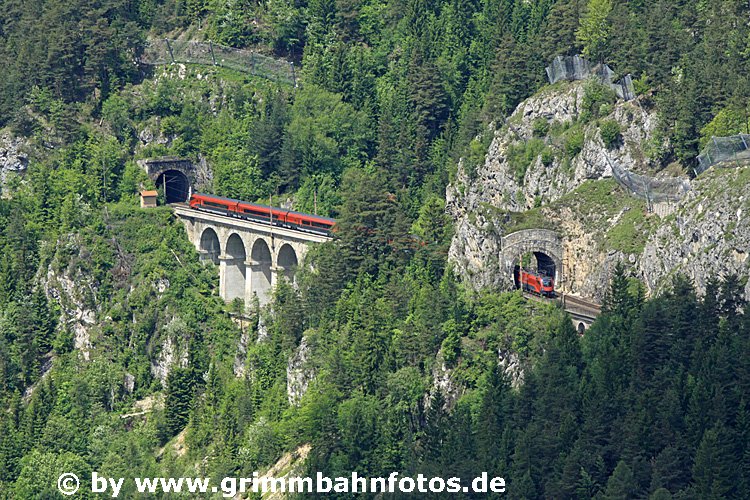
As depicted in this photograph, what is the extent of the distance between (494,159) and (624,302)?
27120 millimetres

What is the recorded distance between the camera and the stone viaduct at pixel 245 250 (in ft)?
610

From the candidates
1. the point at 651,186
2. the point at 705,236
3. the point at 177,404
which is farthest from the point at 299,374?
the point at 705,236

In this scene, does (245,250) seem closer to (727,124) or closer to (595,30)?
(595,30)

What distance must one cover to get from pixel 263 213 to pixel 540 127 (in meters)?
32.4

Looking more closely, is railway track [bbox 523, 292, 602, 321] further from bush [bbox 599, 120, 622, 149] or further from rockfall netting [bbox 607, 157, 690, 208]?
bush [bbox 599, 120, 622, 149]

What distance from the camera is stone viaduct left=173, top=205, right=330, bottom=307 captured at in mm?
185875

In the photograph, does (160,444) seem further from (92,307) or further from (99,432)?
(92,307)

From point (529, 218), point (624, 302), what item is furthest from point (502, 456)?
point (529, 218)

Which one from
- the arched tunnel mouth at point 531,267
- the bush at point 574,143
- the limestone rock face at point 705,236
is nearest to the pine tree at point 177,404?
the arched tunnel mouth at point 531,267

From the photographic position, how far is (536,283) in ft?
508

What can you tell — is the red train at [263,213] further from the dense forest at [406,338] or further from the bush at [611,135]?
the bush at [611,135]

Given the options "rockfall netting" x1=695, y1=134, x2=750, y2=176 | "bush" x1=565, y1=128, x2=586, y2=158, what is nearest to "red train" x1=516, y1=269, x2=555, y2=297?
"bush" x1=565, y1=128, x2=586, y2=158

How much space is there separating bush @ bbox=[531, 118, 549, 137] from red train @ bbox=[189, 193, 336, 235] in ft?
67.0

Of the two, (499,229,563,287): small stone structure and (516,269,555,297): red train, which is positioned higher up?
(499,229,563,287): small stone structure
